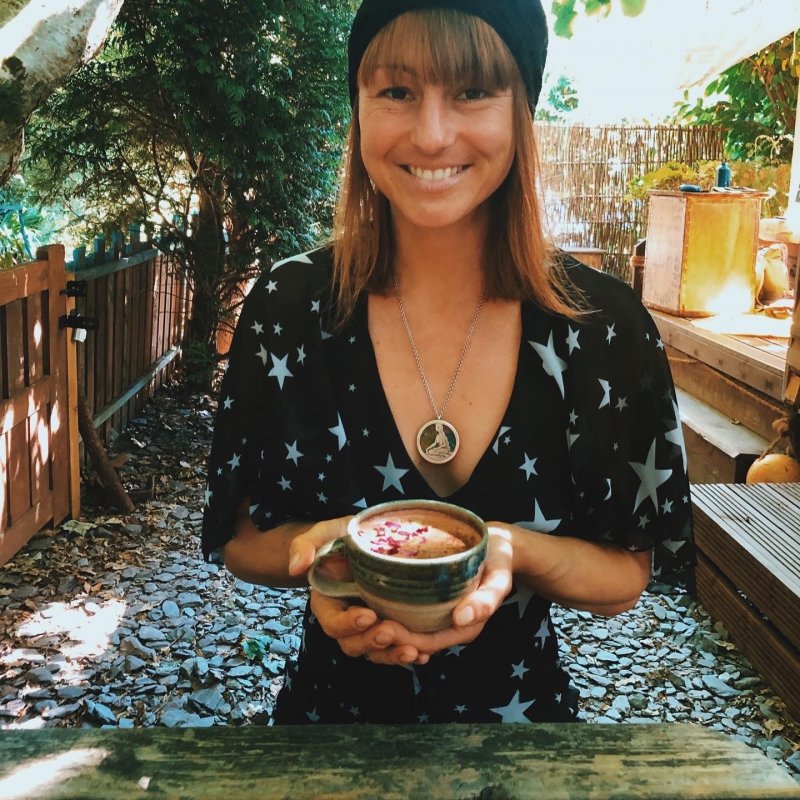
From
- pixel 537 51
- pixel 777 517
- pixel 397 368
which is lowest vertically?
pixel 777 517

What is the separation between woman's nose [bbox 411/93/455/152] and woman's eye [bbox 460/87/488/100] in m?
0.03

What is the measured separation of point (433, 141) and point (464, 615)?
2.23ft

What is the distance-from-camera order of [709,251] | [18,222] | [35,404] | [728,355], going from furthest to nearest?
[18,222] < [709,251] < [728,355] < [35,404]

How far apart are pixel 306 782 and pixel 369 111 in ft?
3.15

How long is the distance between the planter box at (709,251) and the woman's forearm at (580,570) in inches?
178

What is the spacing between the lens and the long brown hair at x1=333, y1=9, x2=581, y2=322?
1.22 m

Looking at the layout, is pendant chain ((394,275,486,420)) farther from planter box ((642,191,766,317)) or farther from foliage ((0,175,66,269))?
planter box ((642,191,766,317))

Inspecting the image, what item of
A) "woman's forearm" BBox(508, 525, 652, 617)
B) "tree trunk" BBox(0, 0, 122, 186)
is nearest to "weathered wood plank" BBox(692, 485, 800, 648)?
"woman's forearm" BBox(508, 525, 652, 617)

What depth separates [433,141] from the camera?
1221 millimetres

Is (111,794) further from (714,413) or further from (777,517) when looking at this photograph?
(714,413)

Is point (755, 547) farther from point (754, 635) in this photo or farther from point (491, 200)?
point (491, 200)

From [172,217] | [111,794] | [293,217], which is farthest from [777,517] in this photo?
[172,217]

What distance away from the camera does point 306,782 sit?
103 centimetres

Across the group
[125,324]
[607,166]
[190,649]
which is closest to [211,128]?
[125,324]
